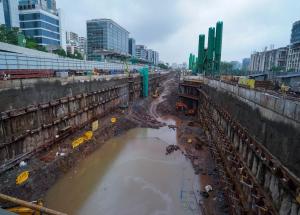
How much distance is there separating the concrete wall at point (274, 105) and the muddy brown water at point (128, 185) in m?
7.61

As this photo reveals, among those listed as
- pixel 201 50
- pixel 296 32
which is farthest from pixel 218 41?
pixel 296 32

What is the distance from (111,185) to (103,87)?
58.8ft

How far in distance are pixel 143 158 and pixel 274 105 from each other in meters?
14.5

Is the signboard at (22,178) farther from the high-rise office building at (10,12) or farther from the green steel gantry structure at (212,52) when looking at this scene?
the high-rise office building at (10,12)

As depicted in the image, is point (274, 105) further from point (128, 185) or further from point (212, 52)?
point (212, 52)

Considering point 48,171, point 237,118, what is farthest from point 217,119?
point 48,171

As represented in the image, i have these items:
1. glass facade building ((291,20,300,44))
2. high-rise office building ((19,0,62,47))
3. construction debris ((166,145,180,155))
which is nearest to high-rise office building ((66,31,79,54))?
high-rise office building ((19,0,62,47))

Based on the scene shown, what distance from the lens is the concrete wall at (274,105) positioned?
6.69 metres

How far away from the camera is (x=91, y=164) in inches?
724

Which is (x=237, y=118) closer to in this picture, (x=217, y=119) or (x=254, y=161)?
(x=254, y=161)

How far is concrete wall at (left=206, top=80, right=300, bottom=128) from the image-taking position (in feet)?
22.0

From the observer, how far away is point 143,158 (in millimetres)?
20156

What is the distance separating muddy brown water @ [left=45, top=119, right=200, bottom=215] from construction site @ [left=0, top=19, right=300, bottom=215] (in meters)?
0.07

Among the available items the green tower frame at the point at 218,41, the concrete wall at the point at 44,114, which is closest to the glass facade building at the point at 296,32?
the green tower frame at the point at 218,41
